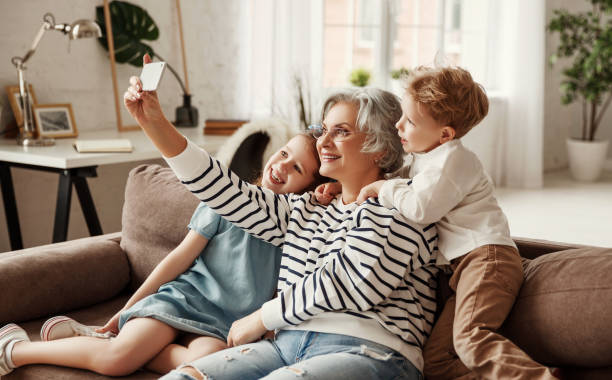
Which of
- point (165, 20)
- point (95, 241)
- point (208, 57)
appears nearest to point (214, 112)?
point (208, 57)

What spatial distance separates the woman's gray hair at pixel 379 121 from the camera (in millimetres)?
1528

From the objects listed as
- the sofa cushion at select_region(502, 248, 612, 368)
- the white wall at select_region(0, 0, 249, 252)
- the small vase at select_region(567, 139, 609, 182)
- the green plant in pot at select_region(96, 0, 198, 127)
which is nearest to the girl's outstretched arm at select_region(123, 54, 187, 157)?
the sofa cushion at select_region(502, 248, 612, 368)

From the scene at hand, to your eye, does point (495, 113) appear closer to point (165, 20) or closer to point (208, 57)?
point (208, 57)

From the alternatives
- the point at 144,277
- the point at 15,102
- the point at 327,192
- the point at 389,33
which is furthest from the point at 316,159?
the point at 389,33

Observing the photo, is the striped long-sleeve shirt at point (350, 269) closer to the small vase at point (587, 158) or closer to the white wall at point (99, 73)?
the white wall at point (99, 73)

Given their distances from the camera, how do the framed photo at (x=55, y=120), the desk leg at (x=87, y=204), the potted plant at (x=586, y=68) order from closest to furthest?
the desk leg at (x=87, y=204) < the framed photo at (x=55, y=120) < the potted plant at (x=586, y=68)

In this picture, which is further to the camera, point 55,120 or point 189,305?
point 55,120

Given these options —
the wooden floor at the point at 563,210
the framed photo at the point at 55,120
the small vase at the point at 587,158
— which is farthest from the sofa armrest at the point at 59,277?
the small vase at the point at 587,158

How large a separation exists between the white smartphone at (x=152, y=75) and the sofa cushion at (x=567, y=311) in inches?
36.2

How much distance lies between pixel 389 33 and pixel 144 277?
395cm

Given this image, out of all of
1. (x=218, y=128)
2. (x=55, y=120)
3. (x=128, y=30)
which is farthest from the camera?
(x=128, y=30)

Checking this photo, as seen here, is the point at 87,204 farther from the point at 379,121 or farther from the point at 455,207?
the point at 455,207

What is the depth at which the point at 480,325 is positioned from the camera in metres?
1.27

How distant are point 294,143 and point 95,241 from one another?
0.78m
